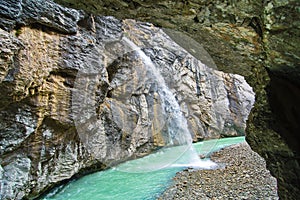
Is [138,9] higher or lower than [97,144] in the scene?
higher

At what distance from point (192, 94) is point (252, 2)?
21.6 m

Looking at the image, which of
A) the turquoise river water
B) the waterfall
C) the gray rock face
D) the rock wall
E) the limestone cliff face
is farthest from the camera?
the waterfall

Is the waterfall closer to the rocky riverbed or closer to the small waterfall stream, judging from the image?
the small waterfall stream

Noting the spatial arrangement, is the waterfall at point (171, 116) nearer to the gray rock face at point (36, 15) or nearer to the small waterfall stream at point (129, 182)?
the small waterfall stream at point (129, 182)

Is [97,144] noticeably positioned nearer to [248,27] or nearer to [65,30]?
[65,30]

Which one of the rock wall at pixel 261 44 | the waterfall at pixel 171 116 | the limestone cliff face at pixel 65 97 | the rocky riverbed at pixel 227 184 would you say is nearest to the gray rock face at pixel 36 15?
the limestone cliff face at pixel 65 97

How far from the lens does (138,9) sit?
3.52 m

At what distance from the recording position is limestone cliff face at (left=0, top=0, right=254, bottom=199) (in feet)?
18.9

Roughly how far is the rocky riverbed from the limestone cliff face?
384cm

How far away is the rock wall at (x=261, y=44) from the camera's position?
2477mm

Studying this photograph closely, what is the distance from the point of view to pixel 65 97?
7.61m

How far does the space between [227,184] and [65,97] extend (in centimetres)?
600

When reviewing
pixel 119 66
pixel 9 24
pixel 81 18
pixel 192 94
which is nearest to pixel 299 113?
pixel 9 24

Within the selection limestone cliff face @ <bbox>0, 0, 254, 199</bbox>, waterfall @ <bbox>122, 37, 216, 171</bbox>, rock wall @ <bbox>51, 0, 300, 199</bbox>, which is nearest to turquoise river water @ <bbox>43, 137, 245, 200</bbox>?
limestone cliff face @ <bbox>0, 0, 254, 199</bbox>
